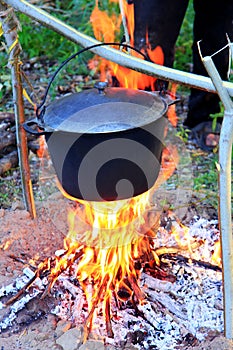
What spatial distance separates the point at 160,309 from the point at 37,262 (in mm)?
632

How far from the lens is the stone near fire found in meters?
1.90

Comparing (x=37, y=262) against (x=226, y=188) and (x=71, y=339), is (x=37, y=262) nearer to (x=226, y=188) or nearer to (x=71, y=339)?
(x=71, y=339)

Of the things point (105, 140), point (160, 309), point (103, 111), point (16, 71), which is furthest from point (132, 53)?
point (160, 309)

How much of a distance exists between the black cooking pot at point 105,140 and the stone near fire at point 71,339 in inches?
20.0

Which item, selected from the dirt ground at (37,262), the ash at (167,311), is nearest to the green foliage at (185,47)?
the dirt ground at (37,262)

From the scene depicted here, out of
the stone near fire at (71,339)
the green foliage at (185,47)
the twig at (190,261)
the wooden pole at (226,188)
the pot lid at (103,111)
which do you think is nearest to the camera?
the wooden pole at (226,188)

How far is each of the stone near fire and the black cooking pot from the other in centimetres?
51

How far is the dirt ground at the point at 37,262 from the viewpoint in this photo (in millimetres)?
Answer: 1911

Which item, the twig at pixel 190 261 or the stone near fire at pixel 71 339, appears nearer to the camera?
the stone near fire at pixel 71 339

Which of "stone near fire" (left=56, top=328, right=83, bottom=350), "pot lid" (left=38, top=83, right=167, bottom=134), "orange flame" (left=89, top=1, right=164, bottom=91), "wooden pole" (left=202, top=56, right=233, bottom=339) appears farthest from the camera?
"orange flame" (left=89, top=1, right=164, bottom=91)

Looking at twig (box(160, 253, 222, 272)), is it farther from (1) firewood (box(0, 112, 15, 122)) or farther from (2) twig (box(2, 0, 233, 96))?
(1) firewood (box(0, 112, 15, 122))

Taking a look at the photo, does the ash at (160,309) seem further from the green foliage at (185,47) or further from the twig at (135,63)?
the green foliage at (185,47)

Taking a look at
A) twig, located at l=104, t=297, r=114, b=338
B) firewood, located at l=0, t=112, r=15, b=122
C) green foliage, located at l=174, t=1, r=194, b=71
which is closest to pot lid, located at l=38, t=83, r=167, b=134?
twig, located at l=104, t=297, r=114, b=338

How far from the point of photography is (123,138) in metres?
1.76
